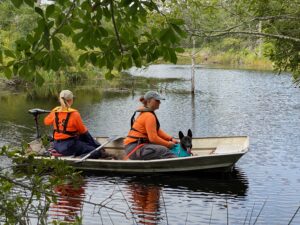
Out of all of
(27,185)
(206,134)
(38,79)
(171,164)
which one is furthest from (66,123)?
(38,79)

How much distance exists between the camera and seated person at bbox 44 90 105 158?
1008 centimetres

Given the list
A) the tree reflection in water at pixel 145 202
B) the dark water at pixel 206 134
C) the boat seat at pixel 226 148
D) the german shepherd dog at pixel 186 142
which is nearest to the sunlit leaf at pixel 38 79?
the dark water at pixel 206 134

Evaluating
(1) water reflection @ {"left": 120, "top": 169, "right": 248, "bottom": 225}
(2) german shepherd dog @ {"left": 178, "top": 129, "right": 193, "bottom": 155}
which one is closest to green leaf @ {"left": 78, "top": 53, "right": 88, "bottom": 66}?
(1) water reflection @ {"left": 120, "top": 169, "right": 248, "bottom": 225}

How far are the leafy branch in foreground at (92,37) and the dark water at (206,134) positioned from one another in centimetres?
174

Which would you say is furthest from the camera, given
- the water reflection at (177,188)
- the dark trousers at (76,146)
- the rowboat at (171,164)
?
the dark trousers at (76,146)

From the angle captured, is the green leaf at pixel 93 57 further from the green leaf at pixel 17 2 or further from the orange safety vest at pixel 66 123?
the orange safety vest at pixel 66 123

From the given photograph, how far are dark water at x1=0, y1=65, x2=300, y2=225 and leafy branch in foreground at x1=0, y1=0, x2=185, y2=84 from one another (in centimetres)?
174

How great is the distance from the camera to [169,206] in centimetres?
848

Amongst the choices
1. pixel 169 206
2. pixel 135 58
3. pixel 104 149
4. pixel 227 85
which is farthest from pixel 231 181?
pixel 227 85

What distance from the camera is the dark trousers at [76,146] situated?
1023 cm

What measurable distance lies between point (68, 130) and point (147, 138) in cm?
158

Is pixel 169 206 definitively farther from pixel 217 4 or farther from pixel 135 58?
pixel 135 58

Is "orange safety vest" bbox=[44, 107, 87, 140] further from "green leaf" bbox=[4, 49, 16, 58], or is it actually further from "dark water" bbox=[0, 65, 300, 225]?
"green leaf" bbox=[4, 49, 16, 58]

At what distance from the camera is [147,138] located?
999 cm
